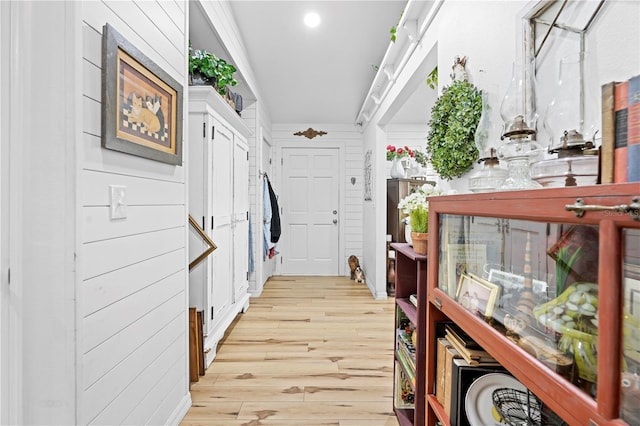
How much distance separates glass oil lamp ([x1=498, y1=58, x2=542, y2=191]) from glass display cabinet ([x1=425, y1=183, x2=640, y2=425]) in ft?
0.45

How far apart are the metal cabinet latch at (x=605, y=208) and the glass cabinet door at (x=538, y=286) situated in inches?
1.4

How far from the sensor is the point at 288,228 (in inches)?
231

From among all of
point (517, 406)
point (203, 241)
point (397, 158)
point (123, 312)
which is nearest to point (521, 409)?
point (517, 406)

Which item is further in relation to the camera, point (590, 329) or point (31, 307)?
point (31, 307)

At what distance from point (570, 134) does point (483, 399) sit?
2.58ft

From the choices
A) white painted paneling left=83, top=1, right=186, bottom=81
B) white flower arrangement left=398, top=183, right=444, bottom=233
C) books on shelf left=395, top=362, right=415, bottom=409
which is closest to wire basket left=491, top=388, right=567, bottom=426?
white flower arrangement left=398, top=183, right=444, bottom=233

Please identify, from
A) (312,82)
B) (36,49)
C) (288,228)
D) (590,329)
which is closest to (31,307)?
(36,49)

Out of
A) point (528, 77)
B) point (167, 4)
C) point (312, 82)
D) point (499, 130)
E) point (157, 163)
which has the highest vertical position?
point (312, 82)

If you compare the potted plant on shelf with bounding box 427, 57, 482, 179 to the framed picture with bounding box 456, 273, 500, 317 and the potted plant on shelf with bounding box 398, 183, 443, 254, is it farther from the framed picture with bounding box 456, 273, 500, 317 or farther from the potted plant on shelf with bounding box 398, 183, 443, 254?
the framed picture with bounding box 456, 273, 500, 317

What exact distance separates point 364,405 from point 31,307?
1.74 metres

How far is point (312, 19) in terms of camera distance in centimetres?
327

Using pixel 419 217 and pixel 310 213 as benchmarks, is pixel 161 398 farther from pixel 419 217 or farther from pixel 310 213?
pixel 310 213

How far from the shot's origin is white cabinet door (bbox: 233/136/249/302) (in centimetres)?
334

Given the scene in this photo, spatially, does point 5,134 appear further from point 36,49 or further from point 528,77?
point 528,77
